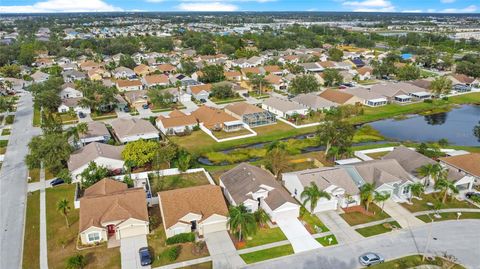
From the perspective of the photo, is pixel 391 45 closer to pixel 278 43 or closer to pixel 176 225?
pixel 278 43

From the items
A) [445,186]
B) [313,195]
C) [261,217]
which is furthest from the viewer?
[445,186]

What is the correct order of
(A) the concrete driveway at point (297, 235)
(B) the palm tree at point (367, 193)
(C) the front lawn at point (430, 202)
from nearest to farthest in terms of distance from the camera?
(A) the concrete driveway at point (297, 235) → (B) the palm tree at point (367, 193) → (C) the front lawn at point (430, 202)

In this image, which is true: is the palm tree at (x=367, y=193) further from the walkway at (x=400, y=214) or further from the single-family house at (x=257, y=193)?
the single-family house at (x=257, y=193)

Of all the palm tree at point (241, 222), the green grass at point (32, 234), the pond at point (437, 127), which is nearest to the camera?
the green grass at point (32, 234)

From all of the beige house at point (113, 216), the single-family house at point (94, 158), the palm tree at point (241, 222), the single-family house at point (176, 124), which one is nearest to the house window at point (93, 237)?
the beige house at point (113, 216)

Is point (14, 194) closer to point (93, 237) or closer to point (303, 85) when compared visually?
point (93, 237)

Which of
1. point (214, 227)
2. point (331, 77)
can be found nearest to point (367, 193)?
point (214, 227)

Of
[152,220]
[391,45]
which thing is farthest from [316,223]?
[391,45]
